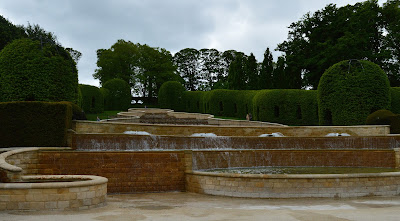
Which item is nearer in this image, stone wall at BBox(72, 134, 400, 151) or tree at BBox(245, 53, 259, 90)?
stone wall at BBox(72, 134, 400, 151)

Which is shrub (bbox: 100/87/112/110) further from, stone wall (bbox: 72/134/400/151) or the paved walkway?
the paved walkway

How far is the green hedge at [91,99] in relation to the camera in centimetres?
4219

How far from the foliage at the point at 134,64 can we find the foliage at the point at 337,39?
21.3 m

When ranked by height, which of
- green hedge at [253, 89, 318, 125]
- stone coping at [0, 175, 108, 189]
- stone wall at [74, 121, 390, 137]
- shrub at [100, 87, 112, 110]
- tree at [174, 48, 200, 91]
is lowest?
stone coping at [0, 175, 108, 189]

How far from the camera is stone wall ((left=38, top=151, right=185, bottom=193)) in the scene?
1348 cm

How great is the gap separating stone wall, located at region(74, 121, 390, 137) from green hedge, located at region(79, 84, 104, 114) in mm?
21683

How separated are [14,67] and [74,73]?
10.4 feet

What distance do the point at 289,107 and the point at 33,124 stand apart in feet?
79.4

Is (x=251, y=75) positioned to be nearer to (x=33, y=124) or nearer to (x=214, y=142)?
(x=214, y=142)

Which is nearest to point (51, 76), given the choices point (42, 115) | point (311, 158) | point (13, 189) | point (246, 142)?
point (42, 115)

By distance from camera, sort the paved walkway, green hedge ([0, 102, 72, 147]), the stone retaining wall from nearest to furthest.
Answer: the paved walkway < the stone retaining wall < green hedge ([0, 102, 72, 147])

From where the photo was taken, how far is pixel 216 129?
23.0m

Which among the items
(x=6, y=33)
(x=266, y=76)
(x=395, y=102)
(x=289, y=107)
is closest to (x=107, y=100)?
(x=6, y=33)

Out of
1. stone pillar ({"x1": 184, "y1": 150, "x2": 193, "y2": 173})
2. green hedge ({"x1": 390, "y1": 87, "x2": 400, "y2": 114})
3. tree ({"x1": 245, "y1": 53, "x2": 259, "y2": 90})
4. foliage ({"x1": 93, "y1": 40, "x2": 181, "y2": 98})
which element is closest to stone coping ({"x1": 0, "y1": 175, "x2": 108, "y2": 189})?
stone pillar ({"x1": 184, "y1": 150, "x2": 193, "y2": 173})
